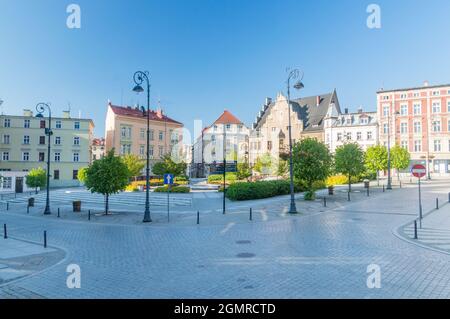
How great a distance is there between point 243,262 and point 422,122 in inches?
2396

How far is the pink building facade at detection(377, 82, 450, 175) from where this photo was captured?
5344 centimetres

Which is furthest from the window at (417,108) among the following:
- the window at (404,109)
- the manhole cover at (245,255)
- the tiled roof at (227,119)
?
the manhole cover at (245,255)

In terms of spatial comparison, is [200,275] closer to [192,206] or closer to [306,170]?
[192,206]

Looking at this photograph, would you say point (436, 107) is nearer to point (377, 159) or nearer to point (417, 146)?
point (417, 146)

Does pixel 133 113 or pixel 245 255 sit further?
pixel 133 113

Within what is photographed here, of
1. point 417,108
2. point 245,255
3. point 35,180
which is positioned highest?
point 417,108

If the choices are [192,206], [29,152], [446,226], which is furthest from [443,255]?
[29,152]

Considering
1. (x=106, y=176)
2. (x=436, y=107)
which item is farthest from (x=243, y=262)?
(x=436, y=107)

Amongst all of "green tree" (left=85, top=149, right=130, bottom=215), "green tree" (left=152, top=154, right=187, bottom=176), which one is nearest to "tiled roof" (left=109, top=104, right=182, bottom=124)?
"green tree" (left=152, top=154, right=187, bottom=176)

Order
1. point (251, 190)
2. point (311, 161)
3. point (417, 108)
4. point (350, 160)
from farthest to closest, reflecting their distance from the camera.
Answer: point (417, 108) < point (350, 160) < point (251, 190) < point (311, 161)

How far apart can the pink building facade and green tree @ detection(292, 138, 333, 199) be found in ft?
119

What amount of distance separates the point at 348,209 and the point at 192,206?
40.0ft

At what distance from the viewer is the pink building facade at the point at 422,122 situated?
5344cm

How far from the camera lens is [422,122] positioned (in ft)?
181
